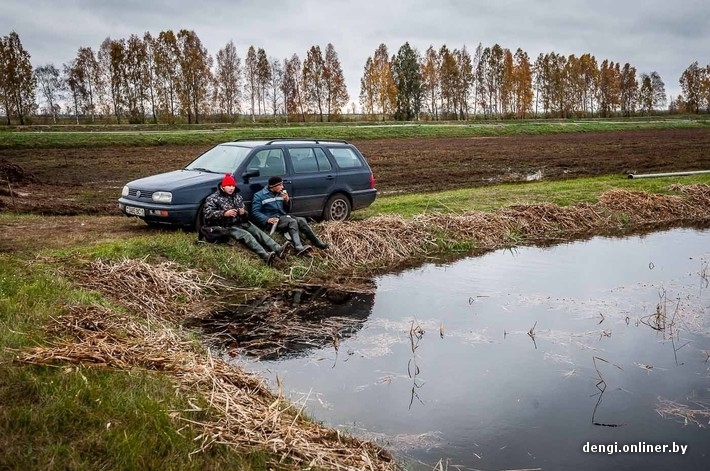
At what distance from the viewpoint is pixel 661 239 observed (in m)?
15.7

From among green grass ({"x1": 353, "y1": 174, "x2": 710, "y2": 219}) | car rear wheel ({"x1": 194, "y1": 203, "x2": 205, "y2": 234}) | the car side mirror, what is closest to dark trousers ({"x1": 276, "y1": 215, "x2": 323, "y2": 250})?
the car side mirror

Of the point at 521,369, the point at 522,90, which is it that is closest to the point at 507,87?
the point at 522,90

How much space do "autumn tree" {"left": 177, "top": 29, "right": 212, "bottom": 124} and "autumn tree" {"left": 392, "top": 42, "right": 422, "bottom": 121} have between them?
82.6ft

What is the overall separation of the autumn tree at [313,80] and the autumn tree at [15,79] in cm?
3030

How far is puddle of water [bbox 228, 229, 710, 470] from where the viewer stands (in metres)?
6.02

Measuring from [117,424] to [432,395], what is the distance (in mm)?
3437

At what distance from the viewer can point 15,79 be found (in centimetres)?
5738

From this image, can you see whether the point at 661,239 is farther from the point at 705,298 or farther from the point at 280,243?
the point at 280,243

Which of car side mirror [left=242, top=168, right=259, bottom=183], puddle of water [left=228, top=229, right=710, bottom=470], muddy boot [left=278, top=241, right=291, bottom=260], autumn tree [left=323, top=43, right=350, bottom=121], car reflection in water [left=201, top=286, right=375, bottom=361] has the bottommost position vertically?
puddle of water [left=228, top=229, right=710, bottom=470]

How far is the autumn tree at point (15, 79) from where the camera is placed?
57.2 metres

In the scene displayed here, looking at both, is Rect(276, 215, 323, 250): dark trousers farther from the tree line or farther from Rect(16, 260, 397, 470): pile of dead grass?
the tree line

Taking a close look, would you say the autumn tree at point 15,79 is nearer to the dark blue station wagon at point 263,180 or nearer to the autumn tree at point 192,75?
the autumn tree at point 192,75

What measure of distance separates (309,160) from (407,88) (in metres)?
69.2

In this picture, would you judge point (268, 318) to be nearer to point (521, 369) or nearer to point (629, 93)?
point (521, 369)
